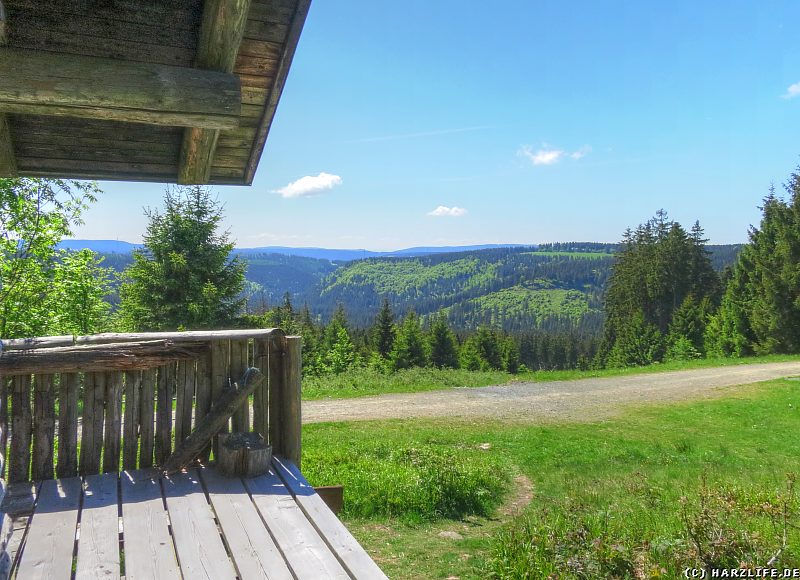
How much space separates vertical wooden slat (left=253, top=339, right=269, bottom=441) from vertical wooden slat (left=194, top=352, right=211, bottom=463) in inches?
16.7

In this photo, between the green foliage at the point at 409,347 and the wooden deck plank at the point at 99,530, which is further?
the green foliage at the point at 409,347

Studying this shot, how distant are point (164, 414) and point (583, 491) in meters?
6.19

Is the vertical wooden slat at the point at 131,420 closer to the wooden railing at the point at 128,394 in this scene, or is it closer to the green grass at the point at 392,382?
the wooden railing at the point at 128,394

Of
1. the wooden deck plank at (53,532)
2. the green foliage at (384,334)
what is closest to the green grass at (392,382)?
the wooden deck plank at (53,532)

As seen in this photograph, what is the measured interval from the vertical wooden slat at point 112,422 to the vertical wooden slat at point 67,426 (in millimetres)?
230

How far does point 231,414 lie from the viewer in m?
4.87

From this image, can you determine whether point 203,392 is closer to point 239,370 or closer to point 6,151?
point 239,370

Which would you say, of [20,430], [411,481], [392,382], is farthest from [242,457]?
[392,382]

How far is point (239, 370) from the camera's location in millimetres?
5062

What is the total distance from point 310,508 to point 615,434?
10602 millimetres

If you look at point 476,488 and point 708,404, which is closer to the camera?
point 476,488

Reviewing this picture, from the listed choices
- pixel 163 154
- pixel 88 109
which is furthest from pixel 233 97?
pixel 163 154

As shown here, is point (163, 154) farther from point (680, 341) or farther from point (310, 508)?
point (680, 341)

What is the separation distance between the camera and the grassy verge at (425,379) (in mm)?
19375
